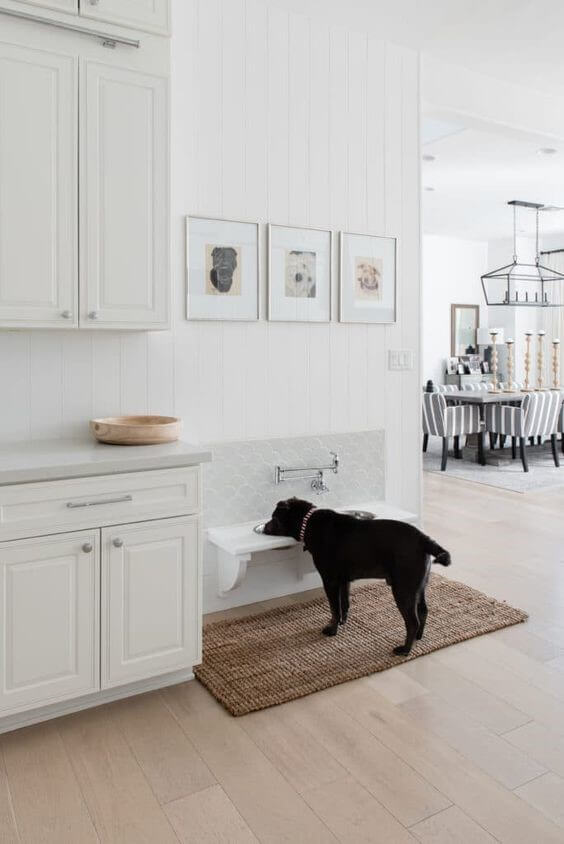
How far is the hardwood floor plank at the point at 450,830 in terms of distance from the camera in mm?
1665

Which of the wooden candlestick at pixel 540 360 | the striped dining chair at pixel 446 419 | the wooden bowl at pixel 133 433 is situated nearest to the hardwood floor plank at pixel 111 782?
the wooden bowl at pixel 133 433

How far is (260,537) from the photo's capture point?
296 centimetres

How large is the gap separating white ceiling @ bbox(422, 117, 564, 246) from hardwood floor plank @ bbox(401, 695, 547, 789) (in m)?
3.25

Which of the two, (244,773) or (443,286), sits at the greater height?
(443,286)

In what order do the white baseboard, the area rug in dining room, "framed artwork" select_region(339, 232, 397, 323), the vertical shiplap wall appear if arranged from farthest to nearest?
"framed artwork" select_region(339, 232, 397, 323) → the vertical shiplap wall → the area rug in dining room → the white baseboard

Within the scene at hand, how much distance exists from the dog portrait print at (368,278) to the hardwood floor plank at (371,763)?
1966mm

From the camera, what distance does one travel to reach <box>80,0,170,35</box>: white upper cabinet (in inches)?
90.7

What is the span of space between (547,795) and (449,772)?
10.2 inches

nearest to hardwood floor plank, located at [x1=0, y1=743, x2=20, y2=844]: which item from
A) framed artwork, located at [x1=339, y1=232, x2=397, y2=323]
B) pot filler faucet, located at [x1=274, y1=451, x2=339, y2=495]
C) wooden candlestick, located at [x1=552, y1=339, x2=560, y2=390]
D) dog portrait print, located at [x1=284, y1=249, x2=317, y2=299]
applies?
pot filler faucet, located at [x1=274, y1=451, x2=339, y2=495]

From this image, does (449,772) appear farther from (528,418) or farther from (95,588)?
(528,418)

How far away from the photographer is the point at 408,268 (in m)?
3.63

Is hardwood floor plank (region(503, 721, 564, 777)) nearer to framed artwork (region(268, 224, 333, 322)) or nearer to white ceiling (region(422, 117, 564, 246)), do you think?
framed artwork (region(268, 224, 333, 322))

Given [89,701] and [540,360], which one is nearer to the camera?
[89,701]

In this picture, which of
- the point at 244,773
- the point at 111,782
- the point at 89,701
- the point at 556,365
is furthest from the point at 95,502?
the point at 556,365
